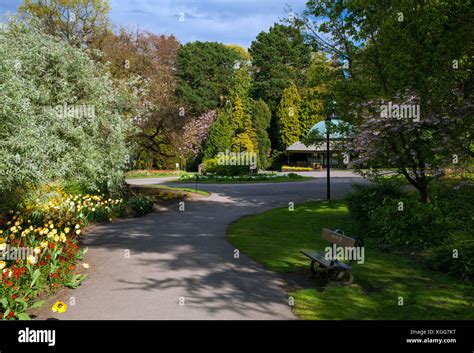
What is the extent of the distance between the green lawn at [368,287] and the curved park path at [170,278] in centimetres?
51

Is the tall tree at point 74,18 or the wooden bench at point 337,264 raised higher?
the tall tree at point 74,18

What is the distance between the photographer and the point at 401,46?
12148 millimetres

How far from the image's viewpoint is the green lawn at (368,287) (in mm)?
6586

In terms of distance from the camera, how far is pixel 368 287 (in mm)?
7926

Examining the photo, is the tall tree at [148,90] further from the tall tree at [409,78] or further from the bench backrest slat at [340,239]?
the bench backrest slat at [340,239]

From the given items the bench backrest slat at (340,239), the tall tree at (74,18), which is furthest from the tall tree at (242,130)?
the bench backrest slat at (340,239)

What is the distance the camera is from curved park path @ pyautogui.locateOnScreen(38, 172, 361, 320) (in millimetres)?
6570

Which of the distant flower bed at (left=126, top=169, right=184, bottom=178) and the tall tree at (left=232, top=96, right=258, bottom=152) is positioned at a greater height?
the tall tree at (left=232, top=96, right=258, bottom=152)

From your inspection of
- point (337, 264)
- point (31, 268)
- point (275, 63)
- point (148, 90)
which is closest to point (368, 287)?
point (337, 264)

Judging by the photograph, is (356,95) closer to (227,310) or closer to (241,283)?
(241,283)

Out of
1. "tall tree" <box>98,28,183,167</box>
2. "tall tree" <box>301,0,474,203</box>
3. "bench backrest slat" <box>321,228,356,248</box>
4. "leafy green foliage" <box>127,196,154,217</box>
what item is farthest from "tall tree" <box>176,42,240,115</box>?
"bench backrest slat" <box>321,228,356,248</box>

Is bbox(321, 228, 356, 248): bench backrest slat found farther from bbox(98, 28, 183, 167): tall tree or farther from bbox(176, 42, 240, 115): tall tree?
bbox(176, 42, 240, 115): tall tree

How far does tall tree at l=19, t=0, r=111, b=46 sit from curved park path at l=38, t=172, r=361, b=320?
13101 millimetres
